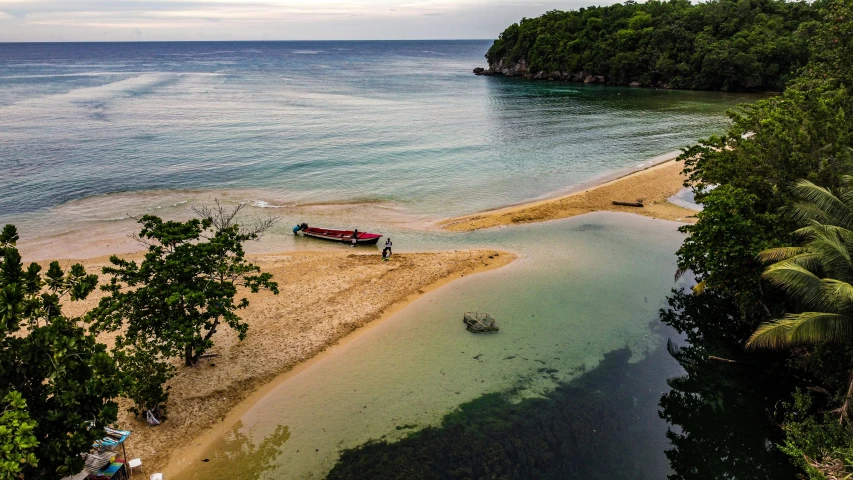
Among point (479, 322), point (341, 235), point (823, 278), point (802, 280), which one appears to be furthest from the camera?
point (341, 235)

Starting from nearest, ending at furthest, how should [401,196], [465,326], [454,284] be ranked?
[465,326] → [454,284] → [401,196]

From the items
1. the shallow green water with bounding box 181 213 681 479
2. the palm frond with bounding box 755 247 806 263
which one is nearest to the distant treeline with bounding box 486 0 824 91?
the shallow green water with bounding box 181 213 681 479

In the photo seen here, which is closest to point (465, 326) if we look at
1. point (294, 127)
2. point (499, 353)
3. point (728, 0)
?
point (499, 353)

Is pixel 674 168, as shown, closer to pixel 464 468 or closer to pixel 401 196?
pixel 401 196

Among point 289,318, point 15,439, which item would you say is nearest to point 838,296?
point 15,439

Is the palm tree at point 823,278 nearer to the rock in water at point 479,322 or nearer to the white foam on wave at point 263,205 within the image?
the rock in water at point 479,322

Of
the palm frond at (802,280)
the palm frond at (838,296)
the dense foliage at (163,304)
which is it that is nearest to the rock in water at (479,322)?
the dense foliage at (163,304)

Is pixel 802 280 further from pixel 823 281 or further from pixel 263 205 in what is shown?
pixel 263 205
